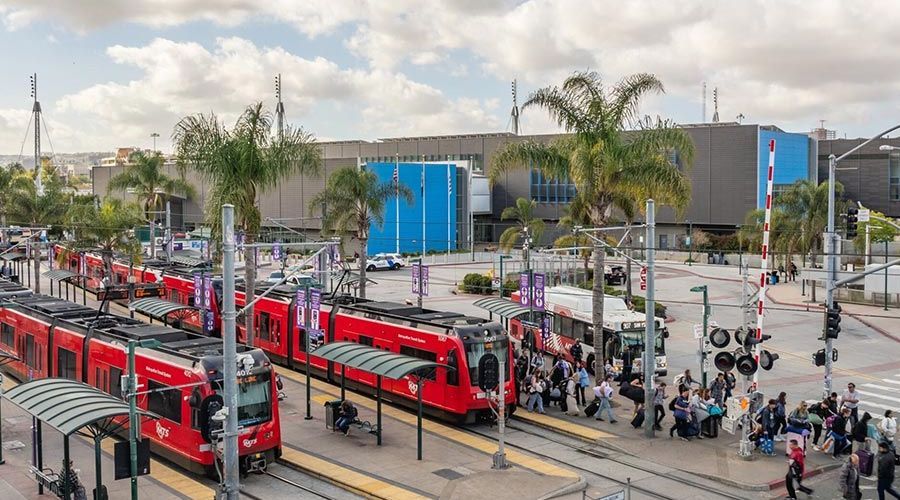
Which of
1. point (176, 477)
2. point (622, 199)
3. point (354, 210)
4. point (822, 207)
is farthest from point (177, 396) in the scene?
point (822, 207)

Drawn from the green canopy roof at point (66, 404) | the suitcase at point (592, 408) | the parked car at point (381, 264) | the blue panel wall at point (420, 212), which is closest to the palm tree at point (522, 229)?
the parked car at point (381, 264)

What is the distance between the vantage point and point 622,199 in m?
32.4

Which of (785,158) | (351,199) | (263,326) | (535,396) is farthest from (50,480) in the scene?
(785,158)

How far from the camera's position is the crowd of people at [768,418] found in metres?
19.5

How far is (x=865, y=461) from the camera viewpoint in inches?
818

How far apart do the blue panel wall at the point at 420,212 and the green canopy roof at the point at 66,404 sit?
212 ft

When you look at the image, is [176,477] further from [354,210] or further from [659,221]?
[659,221]

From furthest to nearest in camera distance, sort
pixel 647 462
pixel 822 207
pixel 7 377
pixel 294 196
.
Answer: pixel 294 196, pixel 822 207, pixel 7 377, pixel 647 462

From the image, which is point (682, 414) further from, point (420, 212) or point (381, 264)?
point (420, 212)

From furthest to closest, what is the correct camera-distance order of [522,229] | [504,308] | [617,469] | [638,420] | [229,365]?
[522,229] → [504,308] → [638,420] → [617,469] → [229,365]

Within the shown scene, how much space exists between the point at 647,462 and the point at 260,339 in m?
17.6

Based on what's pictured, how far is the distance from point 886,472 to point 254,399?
1389cm

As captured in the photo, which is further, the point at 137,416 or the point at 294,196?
the point at 294,196

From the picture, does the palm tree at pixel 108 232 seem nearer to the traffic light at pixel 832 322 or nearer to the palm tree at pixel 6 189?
the palm tree at pixel 6 189
